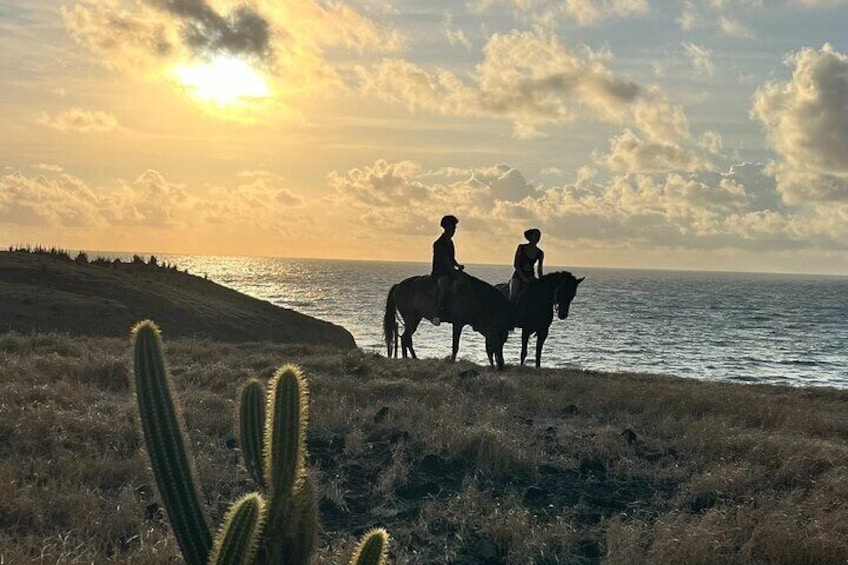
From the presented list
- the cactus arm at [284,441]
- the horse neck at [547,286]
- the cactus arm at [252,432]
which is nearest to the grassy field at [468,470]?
the cactus arm at [252,432]

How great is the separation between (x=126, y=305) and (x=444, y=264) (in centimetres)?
1573

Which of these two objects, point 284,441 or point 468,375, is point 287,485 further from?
point 468,375

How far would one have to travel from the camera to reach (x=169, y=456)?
356 centimetres

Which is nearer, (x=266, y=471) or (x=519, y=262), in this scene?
(x=266, y=471)

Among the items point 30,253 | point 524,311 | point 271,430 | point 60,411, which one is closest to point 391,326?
point 524,311

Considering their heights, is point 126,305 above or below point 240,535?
below

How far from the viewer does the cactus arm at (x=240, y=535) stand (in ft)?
9.83

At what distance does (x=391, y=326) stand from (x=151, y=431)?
16082mm

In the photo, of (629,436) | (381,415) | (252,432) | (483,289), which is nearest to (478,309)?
(483,289)

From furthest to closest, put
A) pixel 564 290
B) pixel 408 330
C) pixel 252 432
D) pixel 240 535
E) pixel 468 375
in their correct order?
pixel 408 330 < pixel 564 290 < pixel 468 375 < pixel 252 432 < pixel 240 535

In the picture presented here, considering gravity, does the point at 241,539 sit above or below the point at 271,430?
below

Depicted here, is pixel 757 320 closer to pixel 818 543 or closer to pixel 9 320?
pixel 9 320

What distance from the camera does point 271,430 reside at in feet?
11.6

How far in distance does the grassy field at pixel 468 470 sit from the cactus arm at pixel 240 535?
7.07 feet
